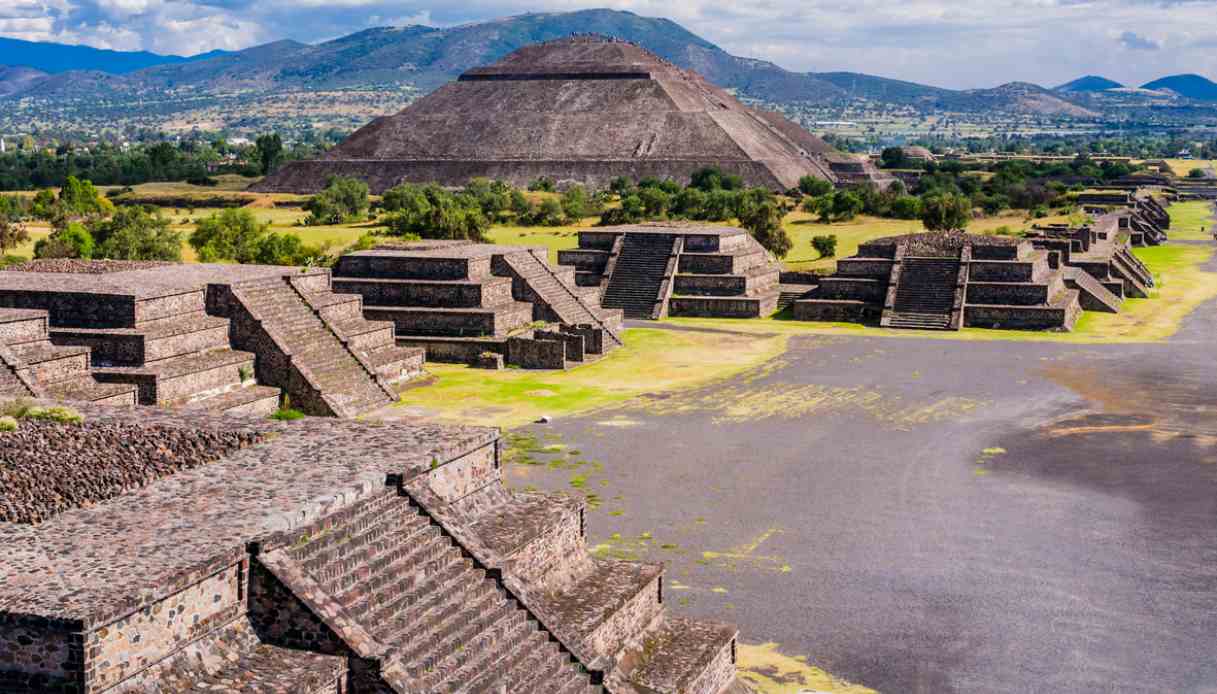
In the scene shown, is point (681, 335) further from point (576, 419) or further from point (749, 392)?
point (576, 419)

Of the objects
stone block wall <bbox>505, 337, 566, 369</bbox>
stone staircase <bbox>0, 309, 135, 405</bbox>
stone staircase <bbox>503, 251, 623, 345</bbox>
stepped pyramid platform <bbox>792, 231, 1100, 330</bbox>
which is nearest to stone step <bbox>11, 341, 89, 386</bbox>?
stone staircase <bbox>0, 309, 135, 405</bbox>

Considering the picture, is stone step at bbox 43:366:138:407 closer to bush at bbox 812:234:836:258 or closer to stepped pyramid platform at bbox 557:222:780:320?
stepped pyramid platform at bbox 557:222:780:320

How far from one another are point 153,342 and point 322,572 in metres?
18.0

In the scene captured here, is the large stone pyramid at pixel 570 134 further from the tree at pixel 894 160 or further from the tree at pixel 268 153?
the tree at pixel 268 153

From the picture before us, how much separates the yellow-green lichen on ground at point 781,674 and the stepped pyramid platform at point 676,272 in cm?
3327

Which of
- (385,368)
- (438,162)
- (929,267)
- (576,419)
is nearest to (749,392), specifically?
(576,419)

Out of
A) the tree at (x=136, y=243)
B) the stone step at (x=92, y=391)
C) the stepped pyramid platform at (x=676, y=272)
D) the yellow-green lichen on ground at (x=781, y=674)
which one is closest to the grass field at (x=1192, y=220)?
the stepped pyramid platform at (x=676, y=272)

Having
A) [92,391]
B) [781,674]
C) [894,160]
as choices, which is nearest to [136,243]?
[92,391]

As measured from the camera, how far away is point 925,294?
5106cm

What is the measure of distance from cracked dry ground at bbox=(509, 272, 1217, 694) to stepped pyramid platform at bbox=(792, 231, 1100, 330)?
32.5ft

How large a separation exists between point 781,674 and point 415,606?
16.6 feet

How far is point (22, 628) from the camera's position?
11859mm

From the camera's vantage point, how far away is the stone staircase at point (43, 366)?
27031mm

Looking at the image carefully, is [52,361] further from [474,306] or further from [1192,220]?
[1192,220]
